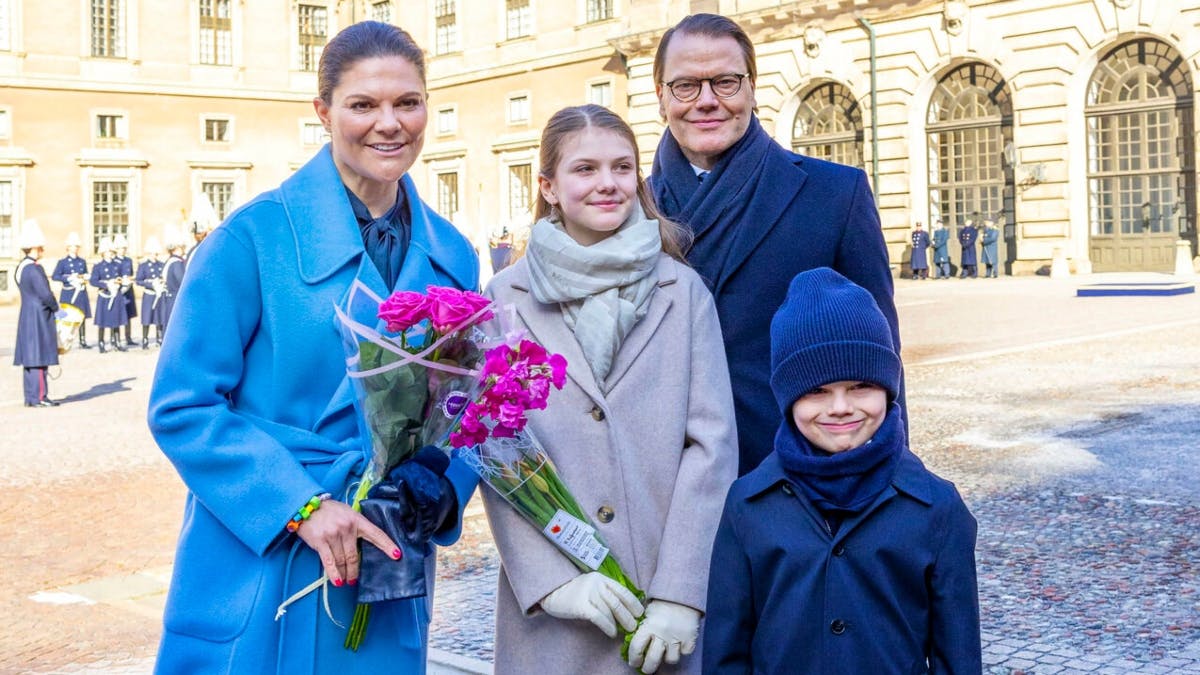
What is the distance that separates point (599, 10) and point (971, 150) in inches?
509

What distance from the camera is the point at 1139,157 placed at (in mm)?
28047

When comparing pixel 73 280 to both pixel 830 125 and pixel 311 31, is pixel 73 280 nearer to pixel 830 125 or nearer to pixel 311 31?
pixel 830 125

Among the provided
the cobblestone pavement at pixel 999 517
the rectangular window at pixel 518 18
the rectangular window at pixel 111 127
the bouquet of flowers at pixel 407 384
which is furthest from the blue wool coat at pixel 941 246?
the bouquet of flowers at pixel 407 384

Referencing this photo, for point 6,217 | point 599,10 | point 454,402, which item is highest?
point 599,10

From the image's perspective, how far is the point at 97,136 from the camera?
1619 inches

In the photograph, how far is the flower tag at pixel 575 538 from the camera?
262cm

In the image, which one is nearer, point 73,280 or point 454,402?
point 454,402

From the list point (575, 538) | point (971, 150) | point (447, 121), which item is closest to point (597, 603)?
point (575, 538)

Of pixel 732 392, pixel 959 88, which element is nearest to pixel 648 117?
pixel 959 88

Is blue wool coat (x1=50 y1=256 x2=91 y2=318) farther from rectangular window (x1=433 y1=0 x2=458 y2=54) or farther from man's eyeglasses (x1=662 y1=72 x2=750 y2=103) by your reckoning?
man's eyeglasses (x1=662 y1=72 x2=750 y2=103)

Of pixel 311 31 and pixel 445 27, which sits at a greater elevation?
pixel 311 31

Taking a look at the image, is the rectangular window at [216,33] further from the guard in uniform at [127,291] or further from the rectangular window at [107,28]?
the guard in uniform at [127,291]

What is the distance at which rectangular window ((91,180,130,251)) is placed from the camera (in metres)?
41.0

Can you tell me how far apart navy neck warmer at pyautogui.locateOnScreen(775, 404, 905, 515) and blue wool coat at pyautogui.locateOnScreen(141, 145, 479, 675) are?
69cm
